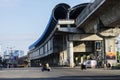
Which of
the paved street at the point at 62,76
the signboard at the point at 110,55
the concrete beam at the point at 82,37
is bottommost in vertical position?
the paved street at the point at 62,76

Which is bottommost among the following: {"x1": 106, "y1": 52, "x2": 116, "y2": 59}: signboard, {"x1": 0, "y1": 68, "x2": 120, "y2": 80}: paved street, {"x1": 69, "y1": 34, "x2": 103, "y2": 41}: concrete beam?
{"x1": 0, "y1": 68, "x2": 120, "y2": 80}: paved street

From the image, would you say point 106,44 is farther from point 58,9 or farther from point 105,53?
point 58,9

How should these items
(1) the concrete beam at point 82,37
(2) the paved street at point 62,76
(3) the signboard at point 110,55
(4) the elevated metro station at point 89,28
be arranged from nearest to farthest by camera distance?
(2) the paved street at point 62,76 < (4) the elevated metro station at point 89,28 < (3) the signboard at point 110,55 < (1) the concrete beam at point 82,37

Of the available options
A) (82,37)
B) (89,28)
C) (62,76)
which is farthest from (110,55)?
(62,76)

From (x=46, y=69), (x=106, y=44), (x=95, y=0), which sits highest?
(x=95, y=0)

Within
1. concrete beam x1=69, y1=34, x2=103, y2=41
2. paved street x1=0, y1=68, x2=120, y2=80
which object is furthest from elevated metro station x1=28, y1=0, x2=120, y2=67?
paved street x1=0, y1=68, x2=120, y2=80

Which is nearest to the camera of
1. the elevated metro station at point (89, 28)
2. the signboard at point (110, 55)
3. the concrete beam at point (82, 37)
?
the elevated metro station at point (89, 28)

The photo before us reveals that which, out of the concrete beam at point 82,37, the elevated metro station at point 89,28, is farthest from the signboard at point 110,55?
the concrete beam at point 82,37

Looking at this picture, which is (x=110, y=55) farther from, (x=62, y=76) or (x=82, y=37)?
(x=62, y=76)

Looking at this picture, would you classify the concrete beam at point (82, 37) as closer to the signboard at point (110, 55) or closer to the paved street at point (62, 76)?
the signboard at point (110, 55)

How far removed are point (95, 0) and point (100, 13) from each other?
14.2ft

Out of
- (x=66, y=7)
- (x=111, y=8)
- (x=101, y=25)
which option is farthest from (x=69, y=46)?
(x=111, y=8)

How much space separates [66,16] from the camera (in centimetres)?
8875

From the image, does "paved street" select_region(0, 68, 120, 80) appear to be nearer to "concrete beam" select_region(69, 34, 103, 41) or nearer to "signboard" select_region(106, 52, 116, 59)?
"signboard" select_region(106, 52, 116, 59)
